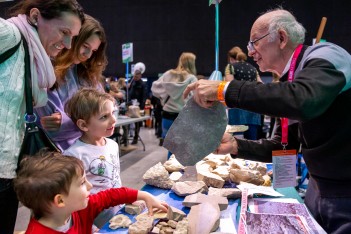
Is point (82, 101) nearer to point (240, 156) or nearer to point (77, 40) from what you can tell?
point (77, 40)

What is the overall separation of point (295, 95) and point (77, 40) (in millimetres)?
1228

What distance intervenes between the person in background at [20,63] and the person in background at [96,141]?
303 millimetres

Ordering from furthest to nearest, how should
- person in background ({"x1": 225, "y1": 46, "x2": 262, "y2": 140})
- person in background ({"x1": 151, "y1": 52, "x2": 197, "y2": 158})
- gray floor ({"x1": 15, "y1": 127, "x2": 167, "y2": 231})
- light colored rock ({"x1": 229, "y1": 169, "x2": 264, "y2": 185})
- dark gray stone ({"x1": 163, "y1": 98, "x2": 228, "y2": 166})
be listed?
person in background ({"x1": 151, "y1": 52, "x2": 197, "y2": 158})
person in background ({"x1": 225, "y1": 46, "x2": 262, "y2": 140})
gray floor ({"x1": 15, "y1": 127, "x2": 167, "y2": 231})
light colored rock ({"x1": 229, "y1": 169, "x2": 264, "y2": 185})
dark gray stone ({"x1": 163, "y1": 98, "x2": 228, "y2": 166})

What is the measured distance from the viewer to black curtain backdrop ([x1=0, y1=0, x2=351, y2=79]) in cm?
925

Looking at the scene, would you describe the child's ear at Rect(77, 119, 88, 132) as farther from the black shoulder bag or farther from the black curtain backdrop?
the black curtain backdrop

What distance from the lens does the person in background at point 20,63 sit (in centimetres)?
124

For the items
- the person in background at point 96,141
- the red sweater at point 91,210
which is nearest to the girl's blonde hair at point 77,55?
the person in background at point 96,141

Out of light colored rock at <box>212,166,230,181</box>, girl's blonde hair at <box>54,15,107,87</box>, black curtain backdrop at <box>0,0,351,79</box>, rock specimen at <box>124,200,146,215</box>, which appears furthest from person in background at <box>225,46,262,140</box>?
black curtain backdrop at <box>0,0,351,79</box>

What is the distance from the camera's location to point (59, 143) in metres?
1.81

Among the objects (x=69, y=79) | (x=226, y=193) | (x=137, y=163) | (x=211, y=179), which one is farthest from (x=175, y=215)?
(x=137, y=163)

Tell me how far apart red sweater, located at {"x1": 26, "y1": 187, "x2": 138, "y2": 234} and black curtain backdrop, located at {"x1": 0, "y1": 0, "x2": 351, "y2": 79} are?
29.6 ft

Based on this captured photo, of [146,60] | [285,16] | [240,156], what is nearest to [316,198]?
[240,156]

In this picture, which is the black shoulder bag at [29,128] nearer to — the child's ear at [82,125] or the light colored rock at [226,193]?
the child's ear at [82,125]

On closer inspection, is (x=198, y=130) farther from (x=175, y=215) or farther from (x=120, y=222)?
(x=120, y=222)
